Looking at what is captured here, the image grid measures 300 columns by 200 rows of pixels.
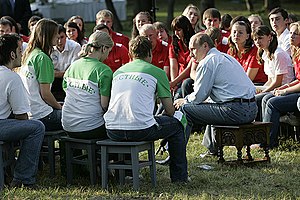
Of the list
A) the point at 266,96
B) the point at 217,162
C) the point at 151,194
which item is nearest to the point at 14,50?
the point at 151,194

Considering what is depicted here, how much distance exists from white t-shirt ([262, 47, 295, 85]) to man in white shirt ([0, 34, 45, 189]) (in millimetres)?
3029

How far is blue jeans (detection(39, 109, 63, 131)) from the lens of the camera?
7051 millimetres

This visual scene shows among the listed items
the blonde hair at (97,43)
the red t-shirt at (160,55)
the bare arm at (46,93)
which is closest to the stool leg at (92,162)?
the bare arm at (46,93)

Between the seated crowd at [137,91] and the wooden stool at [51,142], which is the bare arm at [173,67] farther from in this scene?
the wooden stool at [51,142]

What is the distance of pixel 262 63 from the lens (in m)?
8.59

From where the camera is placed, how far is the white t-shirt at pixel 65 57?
9086 mm

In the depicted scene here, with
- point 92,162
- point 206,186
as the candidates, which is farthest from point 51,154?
point 206,186

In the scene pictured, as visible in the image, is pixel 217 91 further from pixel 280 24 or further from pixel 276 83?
pixel 280 24

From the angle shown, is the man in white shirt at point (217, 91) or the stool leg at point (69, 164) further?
the man in white shirt at point (217, 91)

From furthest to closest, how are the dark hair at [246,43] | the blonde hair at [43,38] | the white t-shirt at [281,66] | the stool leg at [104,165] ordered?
the dark hair at [246,43] < the white t-shirt at [281,66] < the blonde hair at [43,38] < the stool leg at [104,165]

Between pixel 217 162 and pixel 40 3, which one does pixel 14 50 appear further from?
pixel 40 3

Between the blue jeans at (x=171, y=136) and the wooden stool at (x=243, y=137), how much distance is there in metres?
0.79

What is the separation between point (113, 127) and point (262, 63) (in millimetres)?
2898

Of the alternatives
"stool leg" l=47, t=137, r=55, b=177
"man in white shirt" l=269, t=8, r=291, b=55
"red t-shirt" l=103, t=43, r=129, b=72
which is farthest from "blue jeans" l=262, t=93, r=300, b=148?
"stool leg" l=47, t=137, r=55, b=177
